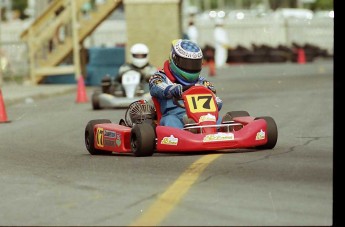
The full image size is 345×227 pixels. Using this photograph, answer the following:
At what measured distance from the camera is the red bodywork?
12766 millimetres

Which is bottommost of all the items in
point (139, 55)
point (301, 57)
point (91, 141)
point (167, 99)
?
point (301, 57)

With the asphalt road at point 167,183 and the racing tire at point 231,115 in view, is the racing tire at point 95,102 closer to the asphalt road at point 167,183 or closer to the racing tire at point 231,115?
the asphalt road at point 167,183

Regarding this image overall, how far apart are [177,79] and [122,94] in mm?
10149

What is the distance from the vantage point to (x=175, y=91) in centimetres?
1344

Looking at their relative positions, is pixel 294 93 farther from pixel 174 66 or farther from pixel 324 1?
pixel 324 1

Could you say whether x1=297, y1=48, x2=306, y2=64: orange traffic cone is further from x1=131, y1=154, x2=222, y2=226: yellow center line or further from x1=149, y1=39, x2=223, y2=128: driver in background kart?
x1=131, y1=154, x2=222, y2=226: yellow center line

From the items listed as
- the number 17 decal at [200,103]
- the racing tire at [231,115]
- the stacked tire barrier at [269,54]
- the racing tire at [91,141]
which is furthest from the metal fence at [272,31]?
the number 17 decal at [200,103]

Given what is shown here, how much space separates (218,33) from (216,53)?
1.70 meters

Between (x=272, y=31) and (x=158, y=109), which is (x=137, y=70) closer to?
(x=158, y=109)

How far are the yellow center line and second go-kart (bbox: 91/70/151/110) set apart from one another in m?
11.4

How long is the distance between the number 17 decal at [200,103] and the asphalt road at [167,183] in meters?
0.54

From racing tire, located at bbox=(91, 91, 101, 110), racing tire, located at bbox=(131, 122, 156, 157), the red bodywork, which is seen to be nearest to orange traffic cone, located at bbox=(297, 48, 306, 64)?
racing tire, located at bbox=(91, 91, 101, 110)

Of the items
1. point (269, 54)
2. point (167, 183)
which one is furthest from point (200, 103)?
point (269, 54)

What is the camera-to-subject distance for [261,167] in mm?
11492
